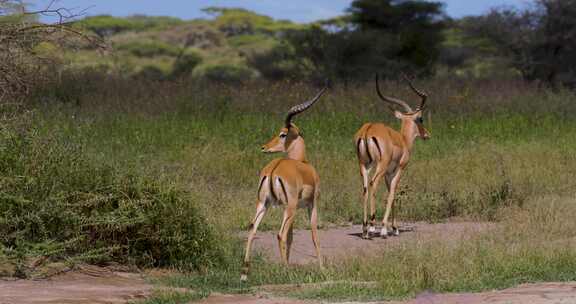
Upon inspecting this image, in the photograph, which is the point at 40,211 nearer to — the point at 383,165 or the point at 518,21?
the point at 383,165

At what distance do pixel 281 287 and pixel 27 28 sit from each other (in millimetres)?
3924

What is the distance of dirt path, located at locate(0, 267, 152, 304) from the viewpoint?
6684 mm

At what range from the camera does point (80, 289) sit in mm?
7203

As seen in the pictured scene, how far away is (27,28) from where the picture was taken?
31.9 ft

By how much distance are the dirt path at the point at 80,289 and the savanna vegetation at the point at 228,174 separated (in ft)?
0.54

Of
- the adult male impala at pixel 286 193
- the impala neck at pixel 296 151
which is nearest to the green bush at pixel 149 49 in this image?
the impala neck at pixel 296 151

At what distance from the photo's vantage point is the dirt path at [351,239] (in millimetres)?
9336

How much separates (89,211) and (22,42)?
7.30ft

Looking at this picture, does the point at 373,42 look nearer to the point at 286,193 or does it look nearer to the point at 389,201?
the point at 389,201

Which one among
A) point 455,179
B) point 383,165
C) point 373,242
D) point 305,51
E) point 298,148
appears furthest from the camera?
point 305,51

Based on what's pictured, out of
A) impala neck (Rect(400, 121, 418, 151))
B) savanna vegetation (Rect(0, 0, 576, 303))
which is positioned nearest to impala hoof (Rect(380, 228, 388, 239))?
savanna vegetation (Rect(0, 0, 576, 303))

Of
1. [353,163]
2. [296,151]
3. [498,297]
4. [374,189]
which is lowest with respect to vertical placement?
[353,163]

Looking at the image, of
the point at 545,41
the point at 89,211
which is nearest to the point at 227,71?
the point at 545,41

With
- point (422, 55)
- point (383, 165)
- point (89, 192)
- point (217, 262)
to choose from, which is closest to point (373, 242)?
point (383, 165)
